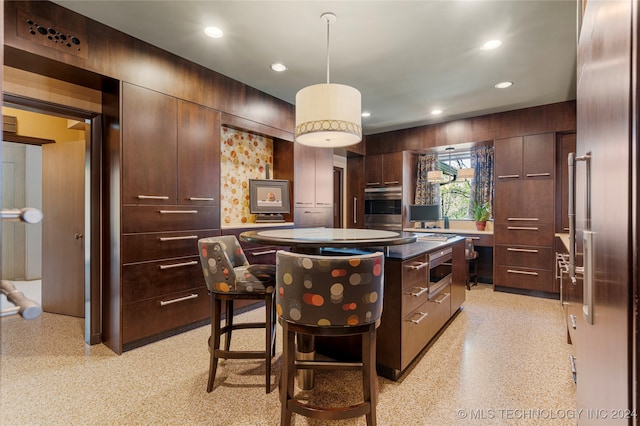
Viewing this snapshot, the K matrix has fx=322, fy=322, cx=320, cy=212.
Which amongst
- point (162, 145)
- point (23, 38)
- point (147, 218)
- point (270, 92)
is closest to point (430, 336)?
point (147, 218)

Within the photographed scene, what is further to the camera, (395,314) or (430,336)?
(430,336)

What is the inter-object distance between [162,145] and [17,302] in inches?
97.9

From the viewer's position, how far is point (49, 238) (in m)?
3.53

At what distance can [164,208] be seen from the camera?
2.81m

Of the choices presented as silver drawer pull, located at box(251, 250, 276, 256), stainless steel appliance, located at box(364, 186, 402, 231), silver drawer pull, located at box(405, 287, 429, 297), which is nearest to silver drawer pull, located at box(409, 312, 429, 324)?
silver drawer pull, located at box(405, 287, 429, 297)

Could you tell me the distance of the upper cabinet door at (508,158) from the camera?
4410mm

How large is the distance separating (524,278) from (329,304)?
4014mm

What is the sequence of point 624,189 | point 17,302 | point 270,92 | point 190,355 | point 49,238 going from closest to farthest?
1. point 17,302
2. point 624,189
3. point 190,355
4. point 49,238
5. point 270,92

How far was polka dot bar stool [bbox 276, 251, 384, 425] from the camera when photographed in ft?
4.55

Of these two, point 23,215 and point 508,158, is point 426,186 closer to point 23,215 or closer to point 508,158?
point 508,158

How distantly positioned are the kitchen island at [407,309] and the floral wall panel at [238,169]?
2053 millimetres

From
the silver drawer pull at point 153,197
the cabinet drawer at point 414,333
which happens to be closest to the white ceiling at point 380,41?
the silver drawer pull at point 153,197

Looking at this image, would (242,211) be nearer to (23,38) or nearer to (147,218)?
(147,218)

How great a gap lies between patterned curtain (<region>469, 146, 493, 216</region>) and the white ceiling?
138 cm
